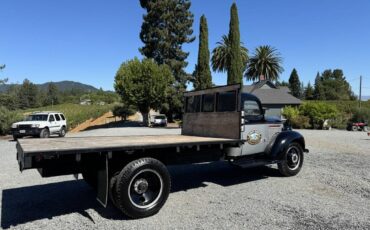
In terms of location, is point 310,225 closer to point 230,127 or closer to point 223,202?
point 223,202

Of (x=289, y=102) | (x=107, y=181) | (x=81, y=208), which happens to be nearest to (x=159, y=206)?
(x=107, y=181)

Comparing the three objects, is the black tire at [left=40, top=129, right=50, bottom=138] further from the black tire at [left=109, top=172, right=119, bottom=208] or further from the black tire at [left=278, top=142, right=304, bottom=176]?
the black tire at [left=109, top=172, right=119, bottom=208]

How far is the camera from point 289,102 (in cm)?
4369

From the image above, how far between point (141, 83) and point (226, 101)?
96.8ft

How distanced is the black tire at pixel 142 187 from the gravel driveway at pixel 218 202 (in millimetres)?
195

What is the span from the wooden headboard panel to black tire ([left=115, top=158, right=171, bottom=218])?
2.22 meters

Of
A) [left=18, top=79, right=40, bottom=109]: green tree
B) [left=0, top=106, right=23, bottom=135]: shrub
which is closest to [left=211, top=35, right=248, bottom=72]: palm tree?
[left=0, top=106, right=23, bottom=135]: shrub

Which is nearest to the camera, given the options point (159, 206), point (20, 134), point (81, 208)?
point (159, 206)

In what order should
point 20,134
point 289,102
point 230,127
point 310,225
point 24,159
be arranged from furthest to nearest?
point 289,102 → point 20,134 → point 230,127 → point 310,225 → point 24,159

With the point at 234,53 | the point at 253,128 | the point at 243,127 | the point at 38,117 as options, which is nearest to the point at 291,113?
the point at 234,53

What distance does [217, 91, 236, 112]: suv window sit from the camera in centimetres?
729

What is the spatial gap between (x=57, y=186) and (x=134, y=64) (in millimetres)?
30511

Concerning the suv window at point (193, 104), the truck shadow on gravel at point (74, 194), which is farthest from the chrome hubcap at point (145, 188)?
the suv window at point (193, 104)

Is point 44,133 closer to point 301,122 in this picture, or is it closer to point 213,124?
point 213,124
